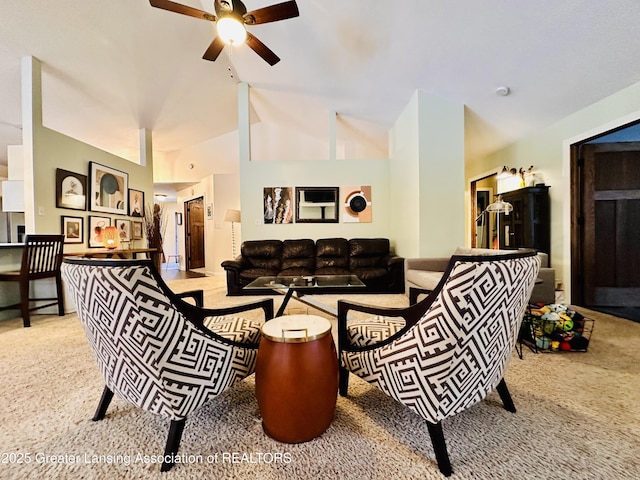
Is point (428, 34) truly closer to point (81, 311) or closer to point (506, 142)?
point (506, 142)

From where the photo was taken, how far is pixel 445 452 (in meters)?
1.07

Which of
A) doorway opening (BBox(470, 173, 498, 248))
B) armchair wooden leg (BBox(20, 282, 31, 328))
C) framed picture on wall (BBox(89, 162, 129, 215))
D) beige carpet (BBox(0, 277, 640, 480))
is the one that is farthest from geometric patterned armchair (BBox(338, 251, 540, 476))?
doorway opening (BBox(470, 173, 498, 248))

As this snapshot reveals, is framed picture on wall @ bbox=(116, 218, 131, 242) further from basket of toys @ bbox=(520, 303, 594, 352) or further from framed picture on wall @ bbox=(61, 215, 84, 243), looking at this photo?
basket of toys @ bbox=(520, 303, 594, 352)

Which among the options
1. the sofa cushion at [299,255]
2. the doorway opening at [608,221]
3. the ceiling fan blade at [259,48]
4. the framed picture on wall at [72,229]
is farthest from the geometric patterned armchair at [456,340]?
the framed picture on wall at [72,229]

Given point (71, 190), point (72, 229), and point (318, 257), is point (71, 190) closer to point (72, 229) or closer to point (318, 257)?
point (72, 229)

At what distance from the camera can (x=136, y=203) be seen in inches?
205

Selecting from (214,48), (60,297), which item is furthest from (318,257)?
(60,297)

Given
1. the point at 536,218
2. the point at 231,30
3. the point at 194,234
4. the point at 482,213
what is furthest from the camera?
the point at 194,234

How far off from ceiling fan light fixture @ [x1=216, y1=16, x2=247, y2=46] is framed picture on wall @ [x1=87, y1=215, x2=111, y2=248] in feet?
11.4

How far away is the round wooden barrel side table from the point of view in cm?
114

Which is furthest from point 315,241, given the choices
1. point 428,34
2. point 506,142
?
point 506,142

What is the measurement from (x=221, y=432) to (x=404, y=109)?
178 inches

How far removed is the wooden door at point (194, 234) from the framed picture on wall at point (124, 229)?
8.71 ft

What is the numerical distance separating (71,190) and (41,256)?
1.26m
